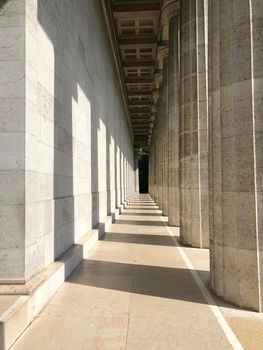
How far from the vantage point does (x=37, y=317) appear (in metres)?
5.97

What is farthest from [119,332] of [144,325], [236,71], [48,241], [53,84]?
[53,84]

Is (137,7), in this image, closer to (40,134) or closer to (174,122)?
(174,122)

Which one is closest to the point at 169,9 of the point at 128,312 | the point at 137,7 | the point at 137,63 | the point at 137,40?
the point at 137,7

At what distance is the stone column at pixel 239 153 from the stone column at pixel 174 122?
12.3m

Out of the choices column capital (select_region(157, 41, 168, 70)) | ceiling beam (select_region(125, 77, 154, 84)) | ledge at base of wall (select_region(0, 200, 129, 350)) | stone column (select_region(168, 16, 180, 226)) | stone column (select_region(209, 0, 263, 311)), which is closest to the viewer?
ledge at base of wall (select_region(0, 200, 129, 350))

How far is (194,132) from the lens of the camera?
13.1 meters

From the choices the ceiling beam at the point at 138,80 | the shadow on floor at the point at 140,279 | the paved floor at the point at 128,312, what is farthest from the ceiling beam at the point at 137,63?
the shadow on floor at the point at 140,279

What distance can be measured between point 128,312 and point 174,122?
16.1 m

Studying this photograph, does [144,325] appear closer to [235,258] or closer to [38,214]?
[235,258]

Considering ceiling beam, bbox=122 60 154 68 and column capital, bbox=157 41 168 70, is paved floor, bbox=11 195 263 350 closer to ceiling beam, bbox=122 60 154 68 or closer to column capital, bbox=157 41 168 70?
column capital, bbox=157 41 168 70

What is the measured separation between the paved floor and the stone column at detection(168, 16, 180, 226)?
897cm

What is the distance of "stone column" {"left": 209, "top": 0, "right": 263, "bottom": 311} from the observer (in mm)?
6270

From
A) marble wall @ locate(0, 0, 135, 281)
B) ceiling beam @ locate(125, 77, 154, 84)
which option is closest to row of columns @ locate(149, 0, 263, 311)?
marble wall @ locate(0, 0, 135, 281)

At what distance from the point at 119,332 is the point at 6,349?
1596 mm
